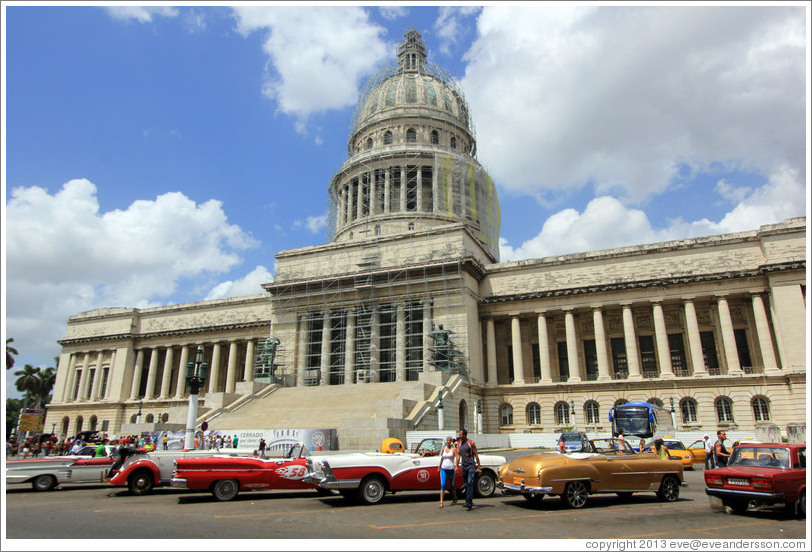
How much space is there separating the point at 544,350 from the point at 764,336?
1544cm

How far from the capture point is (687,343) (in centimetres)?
4394

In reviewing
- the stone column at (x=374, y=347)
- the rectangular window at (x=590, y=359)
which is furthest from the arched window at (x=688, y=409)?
the stone column at (x=374, y=347)

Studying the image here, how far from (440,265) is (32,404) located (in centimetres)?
7850

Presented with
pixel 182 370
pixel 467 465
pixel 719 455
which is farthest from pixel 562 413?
pixel 182 370

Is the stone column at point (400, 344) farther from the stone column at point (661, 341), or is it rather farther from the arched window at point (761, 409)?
the arched window at point (761, 409)

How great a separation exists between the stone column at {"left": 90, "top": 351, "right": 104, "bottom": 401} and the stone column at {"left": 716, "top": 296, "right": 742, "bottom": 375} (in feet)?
203

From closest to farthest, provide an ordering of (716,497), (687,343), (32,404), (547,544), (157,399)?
(547,544) < (716,497) < (687,343) < (157,399) < (32,404)

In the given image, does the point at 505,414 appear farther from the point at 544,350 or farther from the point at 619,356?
the point at 619,356

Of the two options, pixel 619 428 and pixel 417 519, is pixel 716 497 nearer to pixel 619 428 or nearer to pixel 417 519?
pixel 417 519

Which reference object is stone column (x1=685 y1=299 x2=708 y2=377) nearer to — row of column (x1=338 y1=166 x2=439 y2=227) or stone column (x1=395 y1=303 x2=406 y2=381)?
stone column (x1=395 y1=303 x2=406 y2=381)

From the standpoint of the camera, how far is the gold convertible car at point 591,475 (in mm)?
13370

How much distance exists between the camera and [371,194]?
62062mm

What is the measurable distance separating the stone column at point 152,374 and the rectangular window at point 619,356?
155ft

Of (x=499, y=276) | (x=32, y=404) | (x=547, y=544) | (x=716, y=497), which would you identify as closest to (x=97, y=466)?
(x=547, y=544)
